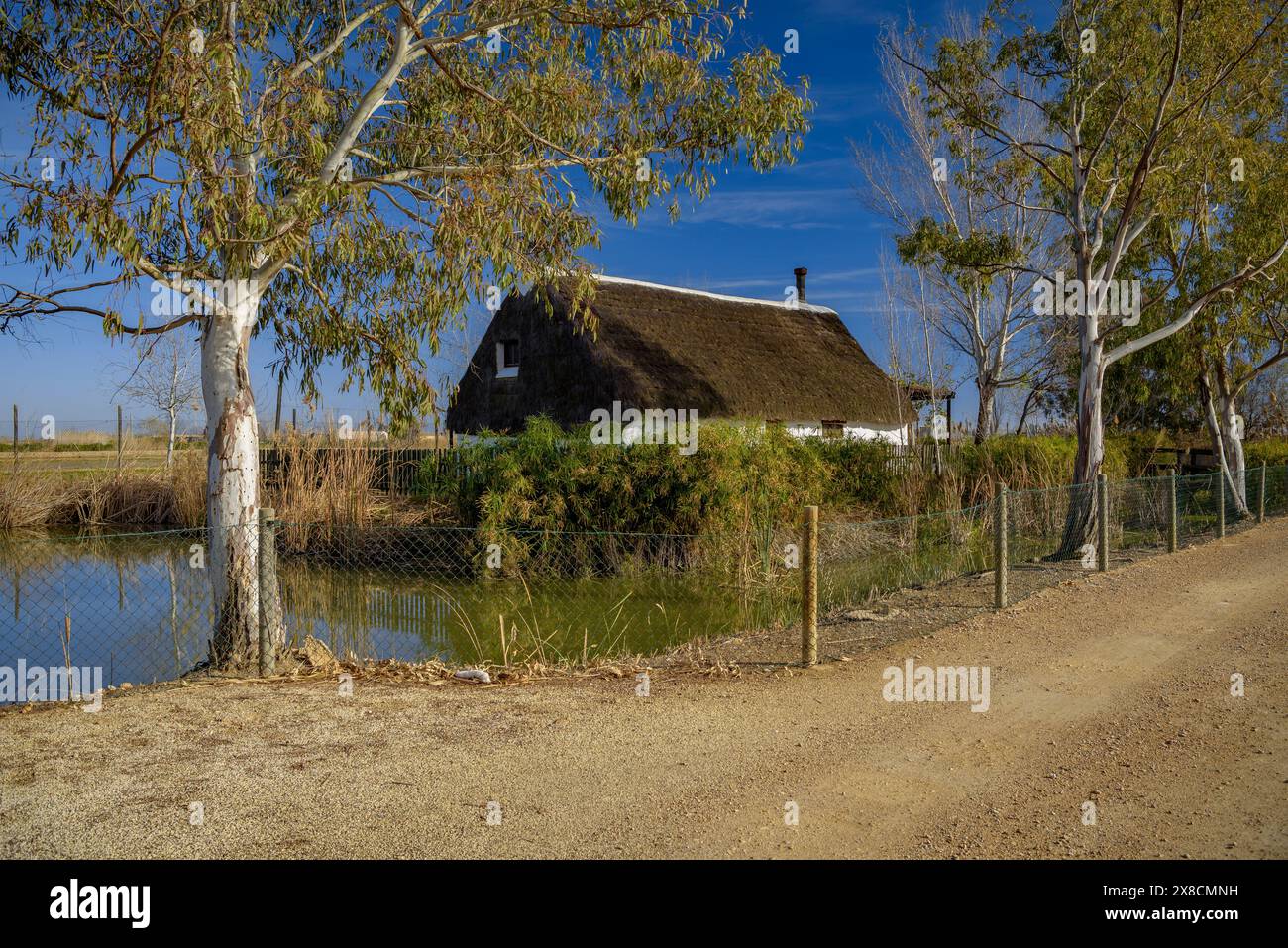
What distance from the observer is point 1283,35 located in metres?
13.6

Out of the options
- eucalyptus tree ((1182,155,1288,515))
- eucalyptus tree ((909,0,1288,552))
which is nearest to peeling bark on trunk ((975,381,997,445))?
eucalyptus tree ((1182,155,1288,515))

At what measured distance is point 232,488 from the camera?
7281 mm

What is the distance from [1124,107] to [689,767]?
13.0m

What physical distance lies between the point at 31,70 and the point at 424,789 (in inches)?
272

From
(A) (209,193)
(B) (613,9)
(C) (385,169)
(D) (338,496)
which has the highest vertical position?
(B) (613,9)

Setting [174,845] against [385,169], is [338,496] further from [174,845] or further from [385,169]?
[174,845]

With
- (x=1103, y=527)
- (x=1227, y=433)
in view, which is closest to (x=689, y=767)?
(x=1103, y=527)

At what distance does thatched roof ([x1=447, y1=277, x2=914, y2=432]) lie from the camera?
1967 centimetres

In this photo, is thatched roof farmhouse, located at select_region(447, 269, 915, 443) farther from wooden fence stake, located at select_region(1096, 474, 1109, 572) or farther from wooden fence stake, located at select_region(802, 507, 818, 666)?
wooden fence stake, located at select_region(802, 507, 818, 666)

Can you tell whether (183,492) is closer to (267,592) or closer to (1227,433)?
(267,592)

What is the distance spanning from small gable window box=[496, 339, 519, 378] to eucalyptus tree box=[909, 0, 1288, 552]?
11.4 m
